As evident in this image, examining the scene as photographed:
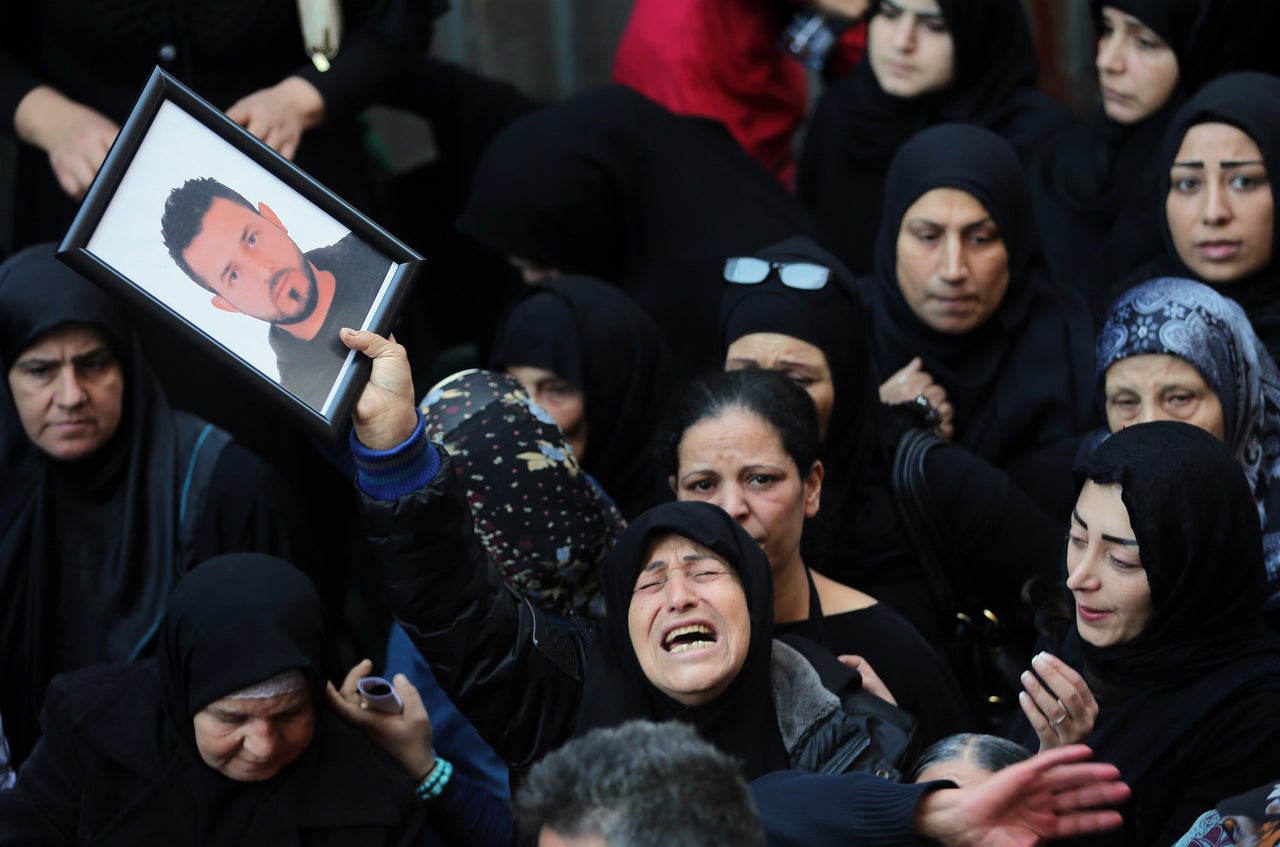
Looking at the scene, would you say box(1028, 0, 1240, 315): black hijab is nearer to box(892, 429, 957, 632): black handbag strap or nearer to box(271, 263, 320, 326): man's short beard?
box(892, 429, 957, 632): black handbag strap

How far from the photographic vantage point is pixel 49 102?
4219 mm

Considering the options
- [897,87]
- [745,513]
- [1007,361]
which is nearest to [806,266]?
[1007,361]

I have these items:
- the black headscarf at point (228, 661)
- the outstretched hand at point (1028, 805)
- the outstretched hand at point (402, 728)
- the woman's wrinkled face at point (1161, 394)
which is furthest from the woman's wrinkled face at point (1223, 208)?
the black headscarf at point (228, 661)

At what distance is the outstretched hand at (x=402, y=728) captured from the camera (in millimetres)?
3375

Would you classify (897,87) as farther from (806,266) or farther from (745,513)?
(745,513)

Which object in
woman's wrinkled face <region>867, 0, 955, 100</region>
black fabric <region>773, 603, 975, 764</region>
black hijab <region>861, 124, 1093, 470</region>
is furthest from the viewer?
woman's wrinkled face <region>867, 0, 955, 100</region>

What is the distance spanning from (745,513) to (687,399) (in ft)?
1.05

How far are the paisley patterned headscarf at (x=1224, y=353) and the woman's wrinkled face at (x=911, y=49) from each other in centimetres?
157

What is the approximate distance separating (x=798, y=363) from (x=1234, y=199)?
3.56 feet

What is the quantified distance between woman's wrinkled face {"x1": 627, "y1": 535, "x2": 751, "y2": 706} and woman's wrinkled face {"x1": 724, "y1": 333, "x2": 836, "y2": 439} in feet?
3.31

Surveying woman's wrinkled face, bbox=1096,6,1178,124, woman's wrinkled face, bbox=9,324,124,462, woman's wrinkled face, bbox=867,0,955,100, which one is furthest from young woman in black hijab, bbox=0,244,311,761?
woman's wrinkled face, bbox=1096,6,1178,124

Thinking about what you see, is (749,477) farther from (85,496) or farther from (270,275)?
(85,496)

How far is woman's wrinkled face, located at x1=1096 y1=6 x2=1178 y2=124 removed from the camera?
16.1 ft

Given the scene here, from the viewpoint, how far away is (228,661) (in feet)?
10.6
